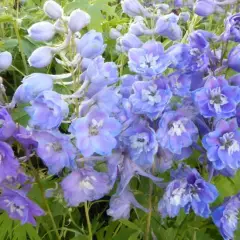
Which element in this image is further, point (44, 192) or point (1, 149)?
point (44, 192)

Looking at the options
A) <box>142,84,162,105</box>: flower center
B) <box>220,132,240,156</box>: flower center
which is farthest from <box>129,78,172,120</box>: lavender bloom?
<box>220,132,240,156</box>: flower center

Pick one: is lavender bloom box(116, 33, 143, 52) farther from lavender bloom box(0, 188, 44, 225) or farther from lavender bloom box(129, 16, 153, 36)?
lavender bloom box(0, 188, 44, 225)

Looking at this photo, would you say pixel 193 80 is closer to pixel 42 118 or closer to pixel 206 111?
pixel 206 111

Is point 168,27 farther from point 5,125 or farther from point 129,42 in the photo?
point 5,125

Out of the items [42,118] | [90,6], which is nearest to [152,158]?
[42,118]

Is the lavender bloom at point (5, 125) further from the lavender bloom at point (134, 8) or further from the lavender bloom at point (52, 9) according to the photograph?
the lavender bloom at point (134, 8)
